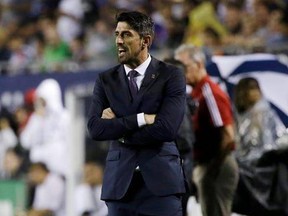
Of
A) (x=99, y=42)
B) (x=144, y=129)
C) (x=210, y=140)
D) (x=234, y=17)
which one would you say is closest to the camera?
(x=144, y=129)

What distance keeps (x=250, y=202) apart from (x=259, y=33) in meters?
2.97

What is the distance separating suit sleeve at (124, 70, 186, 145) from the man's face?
0.25 meters

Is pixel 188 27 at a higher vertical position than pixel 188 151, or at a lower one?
higher

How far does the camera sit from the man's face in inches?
198

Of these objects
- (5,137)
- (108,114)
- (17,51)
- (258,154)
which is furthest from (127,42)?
(17,51)

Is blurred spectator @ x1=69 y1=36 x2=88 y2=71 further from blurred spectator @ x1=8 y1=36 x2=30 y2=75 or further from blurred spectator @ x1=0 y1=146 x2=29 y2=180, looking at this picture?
blurred spectator @ x1=0 y1=146 x2=29 y2=180

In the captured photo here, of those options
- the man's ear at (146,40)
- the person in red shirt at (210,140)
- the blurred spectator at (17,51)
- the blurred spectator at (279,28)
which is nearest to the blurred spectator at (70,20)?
the blurred spectator at (17,51)

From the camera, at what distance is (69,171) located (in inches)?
419

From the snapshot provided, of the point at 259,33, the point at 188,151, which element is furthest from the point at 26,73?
the point at 188,151

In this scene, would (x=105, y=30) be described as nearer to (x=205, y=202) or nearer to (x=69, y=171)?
(x=69, y=171)

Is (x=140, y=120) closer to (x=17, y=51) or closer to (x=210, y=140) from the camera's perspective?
(x=210, y=140)

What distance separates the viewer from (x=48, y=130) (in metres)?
11.1

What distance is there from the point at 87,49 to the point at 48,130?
1842 mm

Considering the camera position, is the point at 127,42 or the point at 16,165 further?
the point at 16,165
